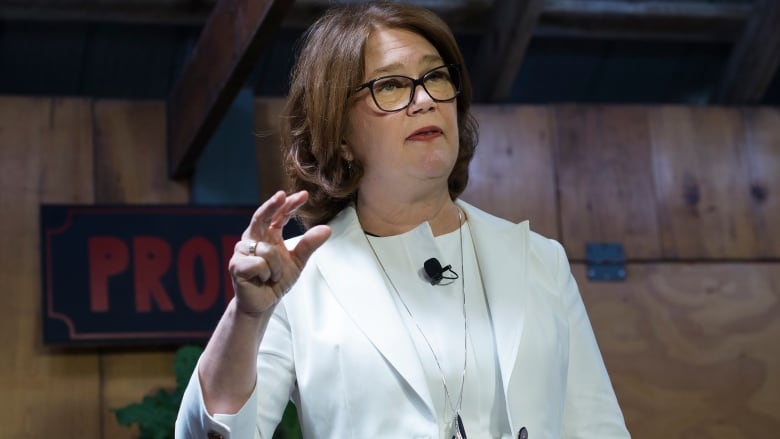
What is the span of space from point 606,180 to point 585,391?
113 inches

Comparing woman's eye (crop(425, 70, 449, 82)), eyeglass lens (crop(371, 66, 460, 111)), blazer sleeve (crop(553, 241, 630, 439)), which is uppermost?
woman's eye (crop(425, 70, 449, 82))

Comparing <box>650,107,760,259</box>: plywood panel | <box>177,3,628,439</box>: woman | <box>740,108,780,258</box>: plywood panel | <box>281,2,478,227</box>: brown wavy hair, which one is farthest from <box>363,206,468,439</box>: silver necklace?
<box>740,108,780,258</box>: plywood panel

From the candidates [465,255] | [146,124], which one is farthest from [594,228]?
[465,255]

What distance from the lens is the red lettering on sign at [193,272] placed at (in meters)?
4.06

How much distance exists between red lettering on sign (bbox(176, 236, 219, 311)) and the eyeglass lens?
243 cm

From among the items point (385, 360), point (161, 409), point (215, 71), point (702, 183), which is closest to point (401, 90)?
point (385, 360)

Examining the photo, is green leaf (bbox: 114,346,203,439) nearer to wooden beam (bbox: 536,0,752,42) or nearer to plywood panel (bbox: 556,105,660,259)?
plywood panel (bbox: 556,105,660,259)

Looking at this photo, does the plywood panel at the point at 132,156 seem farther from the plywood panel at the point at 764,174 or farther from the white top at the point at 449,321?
the white top at the point at 449,321

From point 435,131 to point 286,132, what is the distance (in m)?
0.28

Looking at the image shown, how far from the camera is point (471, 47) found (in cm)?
480

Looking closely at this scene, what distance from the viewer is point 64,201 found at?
4.10 m

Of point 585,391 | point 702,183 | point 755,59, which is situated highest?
point 755,59

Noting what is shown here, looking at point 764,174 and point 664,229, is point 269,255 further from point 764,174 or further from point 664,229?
point 764,174

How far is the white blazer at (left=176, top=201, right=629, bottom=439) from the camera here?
61.6 inches
